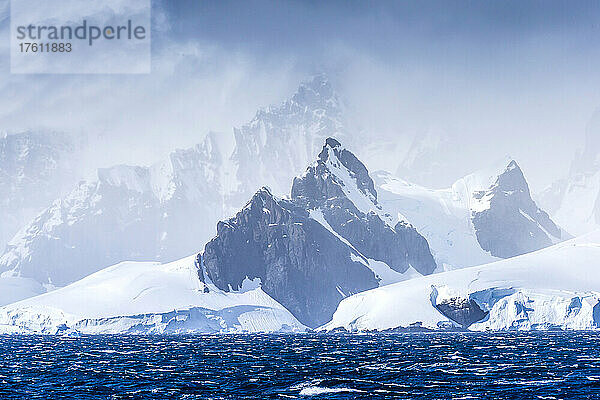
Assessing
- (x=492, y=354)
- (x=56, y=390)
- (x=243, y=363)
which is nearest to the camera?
(x=56, y=390)

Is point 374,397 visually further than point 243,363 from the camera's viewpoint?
No

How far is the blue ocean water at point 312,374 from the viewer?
94250 millimetres

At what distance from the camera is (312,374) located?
113688 millimetres

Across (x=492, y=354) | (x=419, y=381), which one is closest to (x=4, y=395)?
(x=419, y=381)

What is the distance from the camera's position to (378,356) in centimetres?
14638

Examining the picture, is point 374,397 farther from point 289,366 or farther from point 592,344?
point 592,344

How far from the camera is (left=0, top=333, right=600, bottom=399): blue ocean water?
94250 millimetres

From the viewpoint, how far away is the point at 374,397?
299 ft

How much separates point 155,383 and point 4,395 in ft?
61.6

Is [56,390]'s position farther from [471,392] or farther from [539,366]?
[539,366]

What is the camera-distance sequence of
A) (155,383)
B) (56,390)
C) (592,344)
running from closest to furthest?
(56,390) → (155,383) → (592,344)

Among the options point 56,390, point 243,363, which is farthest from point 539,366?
point 56,390

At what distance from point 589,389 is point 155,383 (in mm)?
52464

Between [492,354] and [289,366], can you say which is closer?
[289,366]
